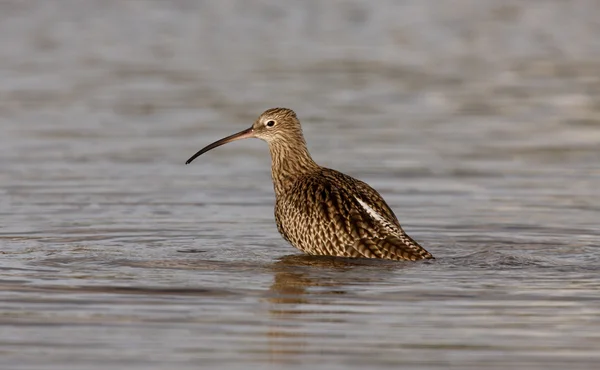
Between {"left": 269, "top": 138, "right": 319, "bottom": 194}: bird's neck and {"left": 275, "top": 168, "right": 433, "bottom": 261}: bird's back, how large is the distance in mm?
559

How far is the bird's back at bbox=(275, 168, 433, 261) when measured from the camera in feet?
43.9

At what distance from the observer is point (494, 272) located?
12672mm

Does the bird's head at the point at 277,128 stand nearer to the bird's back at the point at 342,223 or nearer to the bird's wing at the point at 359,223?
the bird's back at the point at 342,223

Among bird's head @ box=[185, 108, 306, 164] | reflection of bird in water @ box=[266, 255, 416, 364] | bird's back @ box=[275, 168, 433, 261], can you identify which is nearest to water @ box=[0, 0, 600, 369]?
reflection of bird in water @ box=[266, 255, 416, 364]

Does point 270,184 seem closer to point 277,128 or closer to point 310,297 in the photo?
point 277,128

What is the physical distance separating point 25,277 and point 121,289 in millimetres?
987

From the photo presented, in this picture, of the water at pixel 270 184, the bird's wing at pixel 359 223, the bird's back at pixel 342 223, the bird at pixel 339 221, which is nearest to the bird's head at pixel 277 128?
the bird at pixel 339 221

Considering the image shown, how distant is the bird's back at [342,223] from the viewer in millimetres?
13367

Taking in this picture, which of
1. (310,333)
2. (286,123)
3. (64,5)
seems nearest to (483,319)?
(310,333)

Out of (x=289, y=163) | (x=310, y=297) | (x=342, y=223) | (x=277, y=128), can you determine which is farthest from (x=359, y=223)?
(x=277, y=128)

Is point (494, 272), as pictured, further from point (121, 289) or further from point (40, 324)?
point (40, 324)

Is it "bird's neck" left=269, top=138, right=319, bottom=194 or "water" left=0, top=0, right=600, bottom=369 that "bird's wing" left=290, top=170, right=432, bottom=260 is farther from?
"bird's neck" left=269, top=138, right=319, bottom=194

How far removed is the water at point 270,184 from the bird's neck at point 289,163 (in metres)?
0.58

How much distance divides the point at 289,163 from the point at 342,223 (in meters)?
1.59
